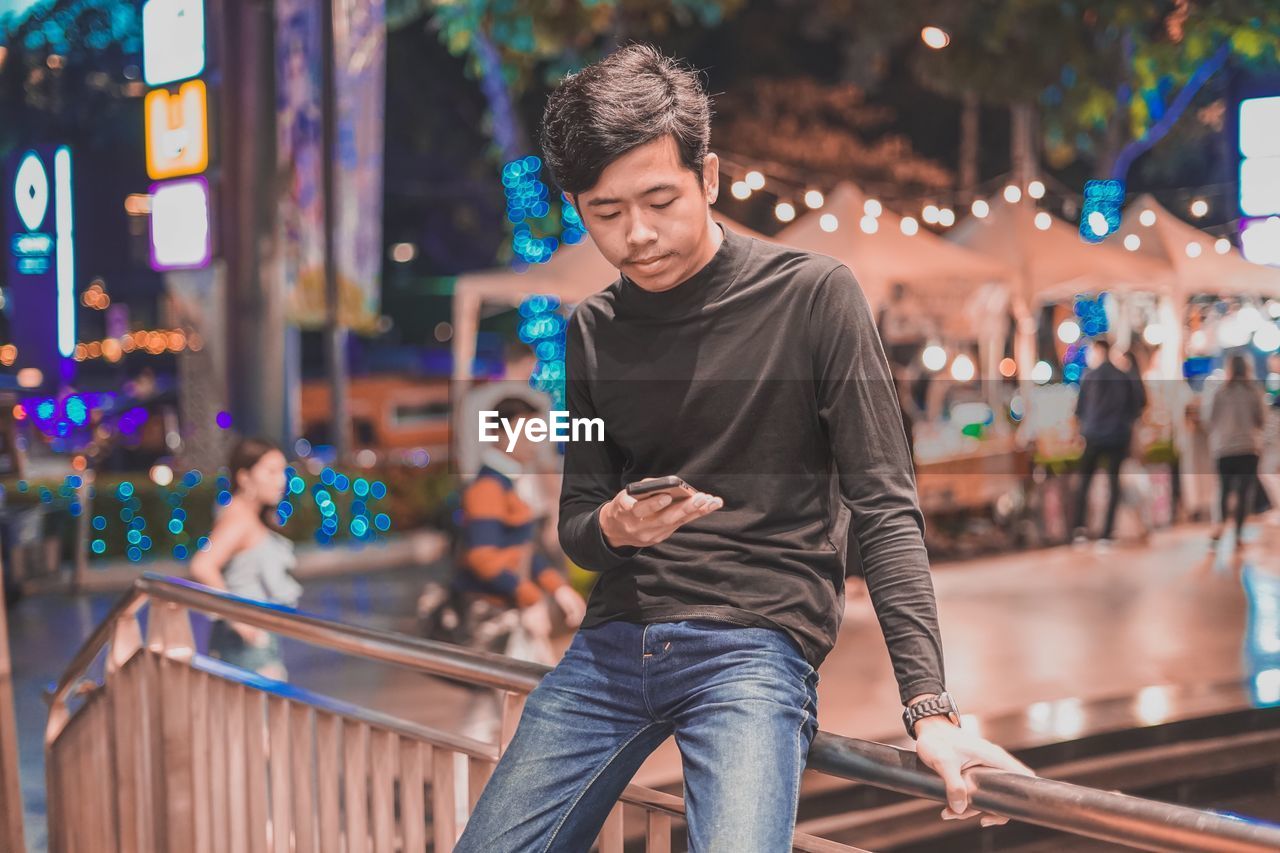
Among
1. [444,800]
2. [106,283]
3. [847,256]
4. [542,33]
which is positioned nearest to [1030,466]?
[847,256]

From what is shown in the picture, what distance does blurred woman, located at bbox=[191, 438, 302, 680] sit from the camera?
4.86 m

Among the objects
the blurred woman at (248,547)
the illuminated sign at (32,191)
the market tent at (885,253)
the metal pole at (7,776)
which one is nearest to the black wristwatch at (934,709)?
the metal pole at (7,776)

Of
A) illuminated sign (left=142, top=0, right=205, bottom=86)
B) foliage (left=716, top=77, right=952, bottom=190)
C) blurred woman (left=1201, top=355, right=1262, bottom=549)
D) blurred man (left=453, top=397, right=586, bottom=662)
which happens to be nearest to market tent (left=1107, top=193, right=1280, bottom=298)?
blurred woman (left=1201, top=355, right=1262, bottom=549)

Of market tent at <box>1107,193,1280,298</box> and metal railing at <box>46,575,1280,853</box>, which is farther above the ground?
market tent at <box>1107,193,1280,298</box>

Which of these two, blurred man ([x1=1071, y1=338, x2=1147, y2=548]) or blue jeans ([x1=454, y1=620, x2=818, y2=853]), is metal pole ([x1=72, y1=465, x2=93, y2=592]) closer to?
blurred man ([x1=1071, y1=338, x2=1147, y2=548])

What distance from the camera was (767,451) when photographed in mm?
1900

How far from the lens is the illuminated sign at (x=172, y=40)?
36.3 ft

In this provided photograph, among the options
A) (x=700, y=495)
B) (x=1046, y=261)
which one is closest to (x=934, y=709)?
(x=700, y=495)

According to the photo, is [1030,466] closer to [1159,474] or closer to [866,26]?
[1159,474]

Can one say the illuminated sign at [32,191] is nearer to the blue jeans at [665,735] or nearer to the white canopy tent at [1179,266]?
the blue jeans at [665,735]

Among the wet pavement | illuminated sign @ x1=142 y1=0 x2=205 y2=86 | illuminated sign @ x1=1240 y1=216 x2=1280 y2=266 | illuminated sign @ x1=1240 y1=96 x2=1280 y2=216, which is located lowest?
the wet pavement

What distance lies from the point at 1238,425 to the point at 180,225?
8.76 m

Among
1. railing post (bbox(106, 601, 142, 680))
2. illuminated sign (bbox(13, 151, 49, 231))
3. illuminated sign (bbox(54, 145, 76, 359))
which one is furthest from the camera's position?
illuminated sign (bbox(54, 145, 76, 359))

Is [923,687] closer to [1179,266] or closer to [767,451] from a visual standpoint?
[767,451]
